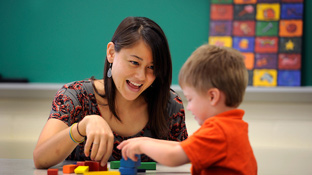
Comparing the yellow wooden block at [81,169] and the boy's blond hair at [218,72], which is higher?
the boy's blond hair at [218,72]

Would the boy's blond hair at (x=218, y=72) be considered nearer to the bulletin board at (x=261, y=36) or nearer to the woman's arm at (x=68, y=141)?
the woman's arm at (x=68, y=141)

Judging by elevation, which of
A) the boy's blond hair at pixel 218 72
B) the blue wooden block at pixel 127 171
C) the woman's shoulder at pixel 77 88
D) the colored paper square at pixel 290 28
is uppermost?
the colored paper square at pixel 290 28

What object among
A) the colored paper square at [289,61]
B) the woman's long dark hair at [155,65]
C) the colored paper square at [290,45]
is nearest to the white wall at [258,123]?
the colored paper square at [289,61]

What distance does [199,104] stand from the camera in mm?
995

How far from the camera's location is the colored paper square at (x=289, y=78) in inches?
130

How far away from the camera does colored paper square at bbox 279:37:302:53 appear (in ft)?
10.8

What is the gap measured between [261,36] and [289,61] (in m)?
0.33

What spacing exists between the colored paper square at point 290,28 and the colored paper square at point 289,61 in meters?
0.19

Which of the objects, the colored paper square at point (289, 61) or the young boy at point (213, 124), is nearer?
the young boy at point (213, 124)

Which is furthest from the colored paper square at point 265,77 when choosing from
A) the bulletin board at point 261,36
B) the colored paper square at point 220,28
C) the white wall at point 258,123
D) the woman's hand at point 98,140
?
the woman's hand at point 98,140

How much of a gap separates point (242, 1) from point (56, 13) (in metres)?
1.72

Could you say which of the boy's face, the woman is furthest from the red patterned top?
the boy's face

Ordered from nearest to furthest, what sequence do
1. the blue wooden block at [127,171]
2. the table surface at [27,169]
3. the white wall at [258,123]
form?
the blue wooden block at [127,171] → the table surface at [27,169] → the white wall at [258,123]

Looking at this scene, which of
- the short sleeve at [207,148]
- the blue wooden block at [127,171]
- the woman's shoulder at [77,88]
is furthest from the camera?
the woman's shoulder at [77,88]
